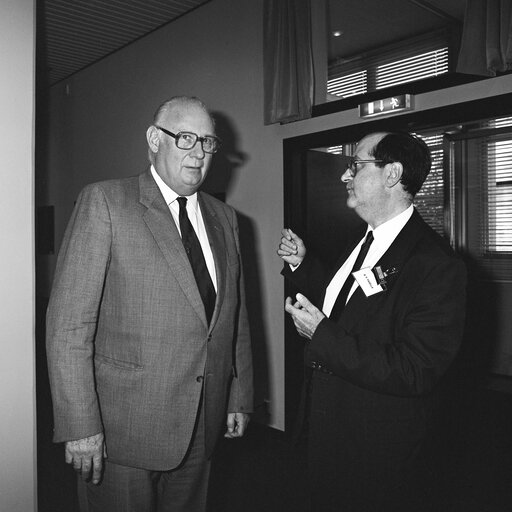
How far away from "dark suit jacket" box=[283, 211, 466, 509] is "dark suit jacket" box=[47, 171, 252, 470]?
449 mm

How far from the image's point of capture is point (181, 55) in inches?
180

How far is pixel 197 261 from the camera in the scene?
1806mm

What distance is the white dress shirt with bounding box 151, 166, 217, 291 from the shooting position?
1.83m

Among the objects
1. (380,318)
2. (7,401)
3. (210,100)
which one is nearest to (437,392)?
(380,318)

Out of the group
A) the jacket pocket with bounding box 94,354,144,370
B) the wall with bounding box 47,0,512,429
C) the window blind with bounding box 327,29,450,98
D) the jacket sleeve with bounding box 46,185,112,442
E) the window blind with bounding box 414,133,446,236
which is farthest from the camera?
the window blind with bounding box 414,133,446,236

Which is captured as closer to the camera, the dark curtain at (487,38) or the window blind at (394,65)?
the dark curtain at (487,38)

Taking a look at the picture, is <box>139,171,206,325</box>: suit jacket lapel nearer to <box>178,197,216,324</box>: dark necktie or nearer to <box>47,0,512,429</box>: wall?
<box>178,197,216,324</box>: dark necktie

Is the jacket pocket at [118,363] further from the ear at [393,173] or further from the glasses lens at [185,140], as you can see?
the ear at [393,173]

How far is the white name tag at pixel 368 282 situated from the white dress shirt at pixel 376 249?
99 millimetres

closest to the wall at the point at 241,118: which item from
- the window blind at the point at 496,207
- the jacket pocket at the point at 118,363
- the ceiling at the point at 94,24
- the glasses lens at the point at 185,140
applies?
the ceiling at the point at 94,24

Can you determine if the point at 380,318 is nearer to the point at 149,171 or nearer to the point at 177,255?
the point at 177,255

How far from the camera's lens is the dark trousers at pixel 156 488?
167cm

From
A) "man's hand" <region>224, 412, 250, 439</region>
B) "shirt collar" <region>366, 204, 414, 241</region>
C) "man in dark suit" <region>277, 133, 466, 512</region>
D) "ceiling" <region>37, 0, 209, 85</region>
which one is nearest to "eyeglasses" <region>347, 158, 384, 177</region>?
"man in dark suit" <region>277, 133, 466, 512</region>

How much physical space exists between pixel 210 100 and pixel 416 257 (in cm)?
311
